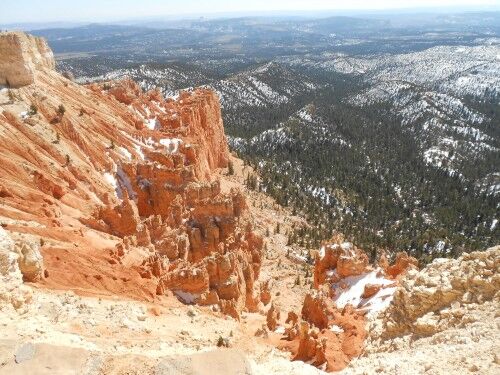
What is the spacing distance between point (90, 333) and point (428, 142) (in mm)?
162285

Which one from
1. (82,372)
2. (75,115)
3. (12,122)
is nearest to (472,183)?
(75,115)

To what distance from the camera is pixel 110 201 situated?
43188 millimetres

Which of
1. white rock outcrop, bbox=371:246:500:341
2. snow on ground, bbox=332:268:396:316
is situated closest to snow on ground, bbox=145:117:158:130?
snow on ground, bbox=332:268:396:316

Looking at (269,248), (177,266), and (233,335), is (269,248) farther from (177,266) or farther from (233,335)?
(233,335)

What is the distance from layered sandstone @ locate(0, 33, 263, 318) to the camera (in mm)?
30094

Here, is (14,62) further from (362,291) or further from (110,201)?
(362,291)

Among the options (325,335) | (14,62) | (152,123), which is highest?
(14,62)

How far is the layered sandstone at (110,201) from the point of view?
98.7ft

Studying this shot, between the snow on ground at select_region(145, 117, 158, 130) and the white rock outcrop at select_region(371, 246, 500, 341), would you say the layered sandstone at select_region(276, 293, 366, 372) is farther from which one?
the snow on ground at select_region(145, 117, 158, 130)

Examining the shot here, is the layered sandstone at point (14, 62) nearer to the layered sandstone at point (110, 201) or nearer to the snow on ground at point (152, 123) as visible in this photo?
the layered sandstone at point (110, 201)

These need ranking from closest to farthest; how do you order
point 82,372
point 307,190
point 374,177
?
1. point 82,372
2. point 307,190
3. point 374,177

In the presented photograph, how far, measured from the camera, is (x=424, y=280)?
69.4 ft

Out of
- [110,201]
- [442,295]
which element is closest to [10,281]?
[442,295]

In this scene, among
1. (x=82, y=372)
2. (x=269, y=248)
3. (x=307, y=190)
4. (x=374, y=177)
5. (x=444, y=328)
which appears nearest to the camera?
(x=82, y=372)
